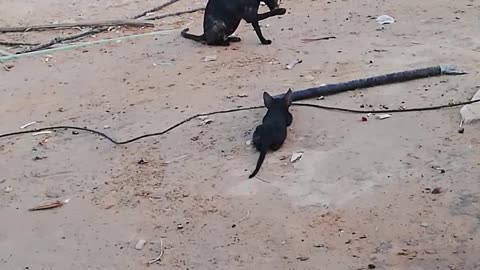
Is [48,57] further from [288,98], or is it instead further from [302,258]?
[302,258]

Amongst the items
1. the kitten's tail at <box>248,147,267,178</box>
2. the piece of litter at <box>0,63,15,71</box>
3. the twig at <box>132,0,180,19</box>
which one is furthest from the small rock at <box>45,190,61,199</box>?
the twig at <box>132,0,180,19</box>

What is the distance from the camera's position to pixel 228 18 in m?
8.34

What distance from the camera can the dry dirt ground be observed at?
437 centimetres

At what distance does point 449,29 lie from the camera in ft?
26.2

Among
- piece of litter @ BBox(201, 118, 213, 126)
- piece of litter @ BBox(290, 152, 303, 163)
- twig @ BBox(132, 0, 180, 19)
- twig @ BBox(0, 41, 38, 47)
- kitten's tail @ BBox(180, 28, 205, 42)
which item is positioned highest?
piece of litter @ BBox(290, 152, 303, 163)

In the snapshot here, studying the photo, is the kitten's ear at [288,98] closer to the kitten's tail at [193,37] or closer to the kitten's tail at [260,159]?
the kitten's tail at [260,159]

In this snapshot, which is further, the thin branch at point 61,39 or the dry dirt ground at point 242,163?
the thin branch at point 61,39

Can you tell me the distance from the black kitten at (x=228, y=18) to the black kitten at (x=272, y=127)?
2.43 m

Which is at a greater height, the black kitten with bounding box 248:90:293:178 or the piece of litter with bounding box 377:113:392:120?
the black kitten with bounding box 248:90:293:178

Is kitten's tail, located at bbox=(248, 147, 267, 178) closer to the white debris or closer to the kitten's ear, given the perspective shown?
the kitten's ear

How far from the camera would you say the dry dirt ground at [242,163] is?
4.37 meters

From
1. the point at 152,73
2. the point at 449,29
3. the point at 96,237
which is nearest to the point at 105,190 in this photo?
the point at 96,237

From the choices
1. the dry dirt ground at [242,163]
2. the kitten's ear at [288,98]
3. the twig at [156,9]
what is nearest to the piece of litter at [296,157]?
the dry dirt ground at [242,163]

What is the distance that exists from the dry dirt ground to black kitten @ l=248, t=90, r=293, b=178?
0.28 feet
